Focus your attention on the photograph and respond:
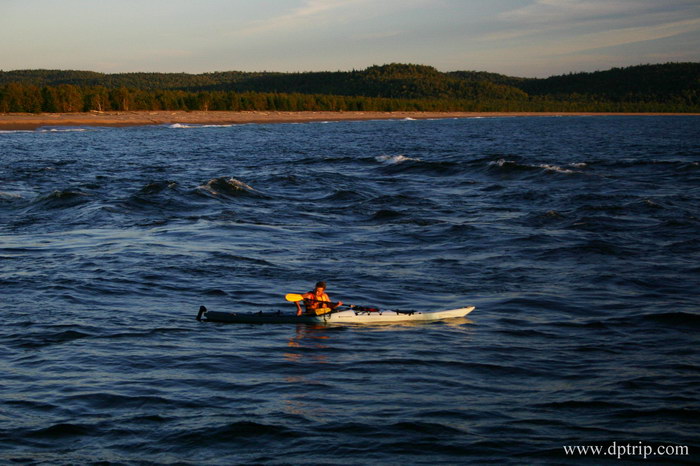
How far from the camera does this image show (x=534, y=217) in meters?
35.3

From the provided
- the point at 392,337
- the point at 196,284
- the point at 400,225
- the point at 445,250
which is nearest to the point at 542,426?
the point at 392,337

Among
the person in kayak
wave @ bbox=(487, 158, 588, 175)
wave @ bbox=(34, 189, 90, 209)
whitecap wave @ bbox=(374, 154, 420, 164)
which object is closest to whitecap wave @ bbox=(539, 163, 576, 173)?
wave @ bbox=(487, 158, 588, 175)

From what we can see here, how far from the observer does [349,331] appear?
18.9 m

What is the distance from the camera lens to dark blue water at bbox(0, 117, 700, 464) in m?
12.6

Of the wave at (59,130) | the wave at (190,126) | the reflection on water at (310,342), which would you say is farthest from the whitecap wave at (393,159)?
the wave at (190,126)

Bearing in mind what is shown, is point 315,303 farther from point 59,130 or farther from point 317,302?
point 59,130

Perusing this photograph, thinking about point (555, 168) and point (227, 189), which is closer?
point (227, 189)

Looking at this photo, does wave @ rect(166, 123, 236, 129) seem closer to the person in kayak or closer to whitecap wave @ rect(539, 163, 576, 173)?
whitecap wave @ rect(539, 163, 576, 173)

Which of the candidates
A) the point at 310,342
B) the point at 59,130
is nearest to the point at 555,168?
the point at 310,342

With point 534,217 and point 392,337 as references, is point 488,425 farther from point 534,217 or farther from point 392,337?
point 534,217

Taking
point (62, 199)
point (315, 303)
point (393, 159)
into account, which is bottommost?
point (315, 303)

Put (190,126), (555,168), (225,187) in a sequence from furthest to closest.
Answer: (190,126) < (555,168) < (225,187)

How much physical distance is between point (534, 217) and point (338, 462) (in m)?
25.5

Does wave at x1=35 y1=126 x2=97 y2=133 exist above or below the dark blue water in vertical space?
above
